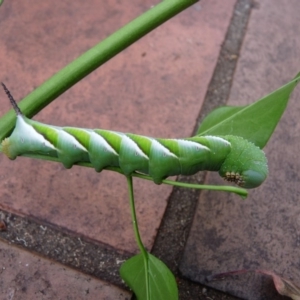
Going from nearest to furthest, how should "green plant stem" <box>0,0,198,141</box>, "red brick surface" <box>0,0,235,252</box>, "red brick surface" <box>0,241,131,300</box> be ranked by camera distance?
1. "green plant stem" <box>0,0,198,141</box>
2. "red brick surface" <box>0,241,131,300</box>
3. "red brick surface" <box>0,0,235,252</box>

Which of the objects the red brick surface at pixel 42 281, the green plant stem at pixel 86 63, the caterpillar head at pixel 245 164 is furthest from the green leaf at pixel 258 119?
the red brick surface at pixel 42 281

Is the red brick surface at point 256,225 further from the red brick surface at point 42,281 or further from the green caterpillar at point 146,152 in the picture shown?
the green caterpillar at point 146,152

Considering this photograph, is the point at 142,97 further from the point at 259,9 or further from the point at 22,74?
the point at 259,9

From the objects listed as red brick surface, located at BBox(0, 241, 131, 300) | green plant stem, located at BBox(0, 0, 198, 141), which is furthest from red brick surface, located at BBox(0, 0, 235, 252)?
green plant stem, located at BBox(0, 0, 198, 141)

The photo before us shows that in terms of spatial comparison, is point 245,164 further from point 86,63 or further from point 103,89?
point 103,89

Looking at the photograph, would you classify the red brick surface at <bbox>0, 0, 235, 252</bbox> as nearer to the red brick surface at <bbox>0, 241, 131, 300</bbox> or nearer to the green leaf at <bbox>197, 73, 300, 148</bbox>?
the red brick surface at <bbox>0, 241, 131, 300</bbox>


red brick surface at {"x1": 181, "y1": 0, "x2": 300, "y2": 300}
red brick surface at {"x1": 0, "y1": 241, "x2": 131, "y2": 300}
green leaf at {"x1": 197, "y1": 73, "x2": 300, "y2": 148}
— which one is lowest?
red brick surface at {"x1": 0, "y1": 241, "x2": 131, "y2": 300}

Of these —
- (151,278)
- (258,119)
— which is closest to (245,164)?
(258,119)
